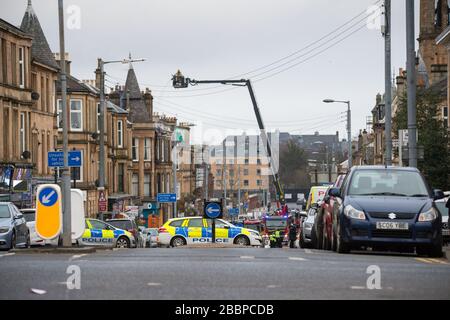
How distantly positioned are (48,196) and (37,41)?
3676 cm

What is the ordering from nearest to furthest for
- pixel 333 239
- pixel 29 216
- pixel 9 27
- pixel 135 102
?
pixel 333 239 < pixel 29 216 < pixel 9 27 < pixel 135 102

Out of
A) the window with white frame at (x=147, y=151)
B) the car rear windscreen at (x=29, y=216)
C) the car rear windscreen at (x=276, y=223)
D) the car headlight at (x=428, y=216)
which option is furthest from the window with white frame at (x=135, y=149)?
the car headlight at (x=428, y=216)

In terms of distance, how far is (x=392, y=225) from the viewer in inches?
768

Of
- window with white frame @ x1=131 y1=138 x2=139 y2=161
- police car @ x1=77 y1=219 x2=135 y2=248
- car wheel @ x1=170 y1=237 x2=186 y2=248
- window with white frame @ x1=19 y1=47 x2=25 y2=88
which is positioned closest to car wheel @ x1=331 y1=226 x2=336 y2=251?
car wheel @ x1=170 y1=237 x2=186 y2=248

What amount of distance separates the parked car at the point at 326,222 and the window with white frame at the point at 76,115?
142ft

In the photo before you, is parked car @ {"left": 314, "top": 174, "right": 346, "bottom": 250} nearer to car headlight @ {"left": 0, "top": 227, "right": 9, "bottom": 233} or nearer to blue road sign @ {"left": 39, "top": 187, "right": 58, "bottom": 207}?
blue road sign @ {"left": 39, "top": 187, "right": 58, "bottom": 207}

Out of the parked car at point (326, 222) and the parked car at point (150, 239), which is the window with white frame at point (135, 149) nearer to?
the parked car at point (150, 239)

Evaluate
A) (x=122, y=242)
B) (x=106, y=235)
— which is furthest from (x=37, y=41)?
(x=106, y=235)

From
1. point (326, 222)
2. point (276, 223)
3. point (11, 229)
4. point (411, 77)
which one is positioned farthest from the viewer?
point (276, 223)

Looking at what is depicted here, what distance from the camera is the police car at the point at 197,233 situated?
38.7 metres

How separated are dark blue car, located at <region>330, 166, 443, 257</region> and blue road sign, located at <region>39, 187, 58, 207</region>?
6.86 meters

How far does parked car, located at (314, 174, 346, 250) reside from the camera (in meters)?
22.5

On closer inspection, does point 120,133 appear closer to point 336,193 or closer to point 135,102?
point 135,102
